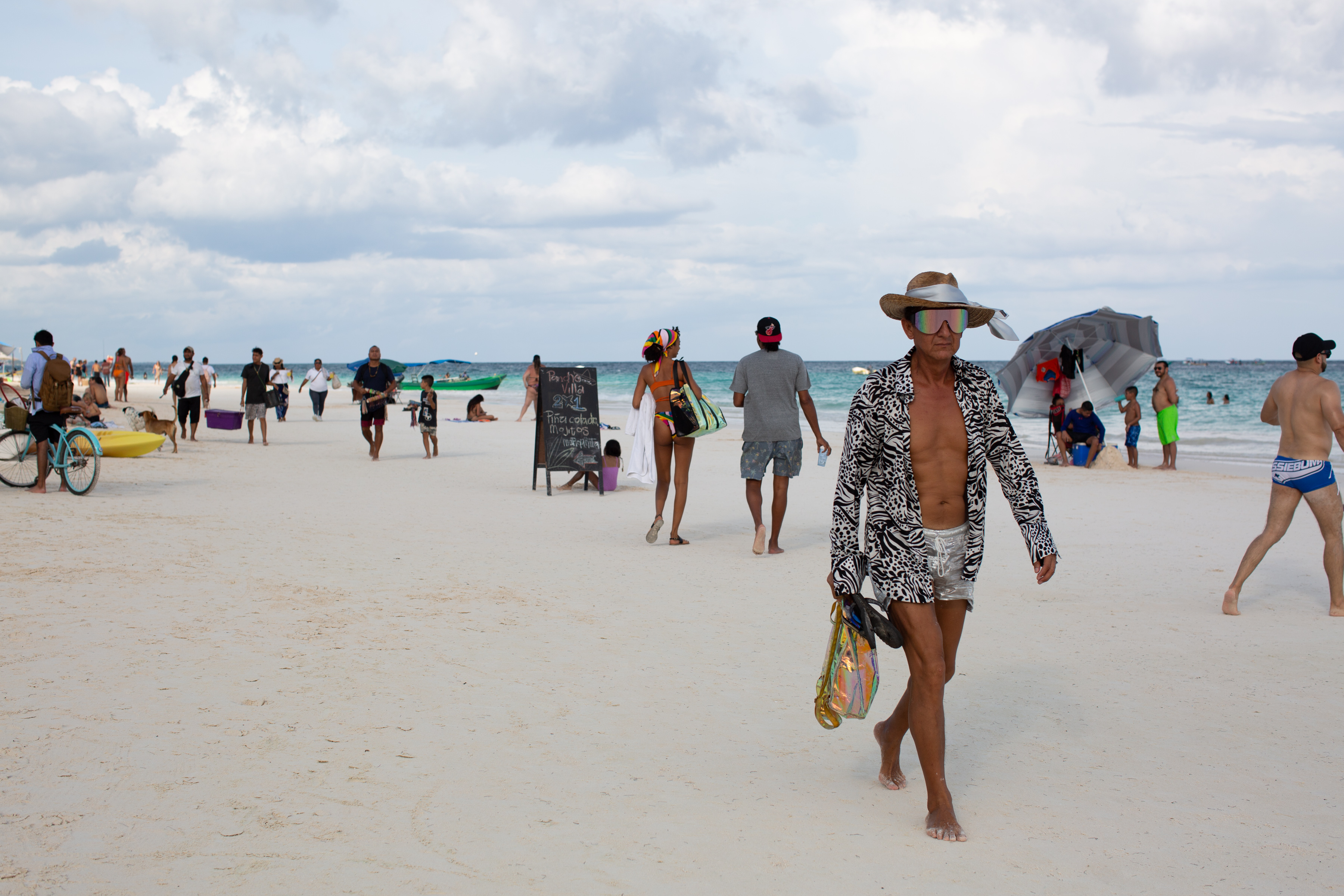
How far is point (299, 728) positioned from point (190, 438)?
1708 centimetres

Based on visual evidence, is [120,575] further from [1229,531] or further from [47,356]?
[1229,531]

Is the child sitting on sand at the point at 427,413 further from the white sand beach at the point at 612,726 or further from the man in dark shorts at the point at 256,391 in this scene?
the white sand beach at the point at 612,726

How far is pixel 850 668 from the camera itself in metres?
3.30

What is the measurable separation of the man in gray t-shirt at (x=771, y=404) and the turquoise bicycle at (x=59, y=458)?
24.1ft

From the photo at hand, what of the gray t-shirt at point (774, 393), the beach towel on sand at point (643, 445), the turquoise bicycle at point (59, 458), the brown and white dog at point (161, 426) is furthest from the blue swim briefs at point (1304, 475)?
the brown and white dog at point (161, 426)

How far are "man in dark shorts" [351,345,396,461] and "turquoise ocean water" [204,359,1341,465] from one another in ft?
9.67

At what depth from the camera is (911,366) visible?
3354 millimetres

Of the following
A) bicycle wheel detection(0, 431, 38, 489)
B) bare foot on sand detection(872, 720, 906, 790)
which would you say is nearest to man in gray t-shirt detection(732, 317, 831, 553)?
bare foot on sand detection(872, 720, 906, 790)

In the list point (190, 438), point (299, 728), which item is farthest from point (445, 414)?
point (299, 728)

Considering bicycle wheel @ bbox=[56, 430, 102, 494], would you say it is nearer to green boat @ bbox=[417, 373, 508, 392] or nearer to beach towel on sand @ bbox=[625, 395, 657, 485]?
beach towel on sand @ bbox=[625, 395, 657, 485]

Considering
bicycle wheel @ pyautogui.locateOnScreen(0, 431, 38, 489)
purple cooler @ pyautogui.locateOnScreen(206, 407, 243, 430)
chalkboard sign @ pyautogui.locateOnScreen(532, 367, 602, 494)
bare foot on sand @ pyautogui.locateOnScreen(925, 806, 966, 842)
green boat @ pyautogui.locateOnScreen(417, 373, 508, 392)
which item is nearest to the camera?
bare foot on sand @ pyautogui.locateOnScreen(925, 806, 966, 842)

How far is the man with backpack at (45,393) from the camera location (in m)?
10.7

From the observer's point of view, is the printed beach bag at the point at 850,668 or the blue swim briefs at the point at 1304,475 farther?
the blue swim briefs at the point at 1304,475

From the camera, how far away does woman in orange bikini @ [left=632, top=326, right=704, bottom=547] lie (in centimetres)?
848
